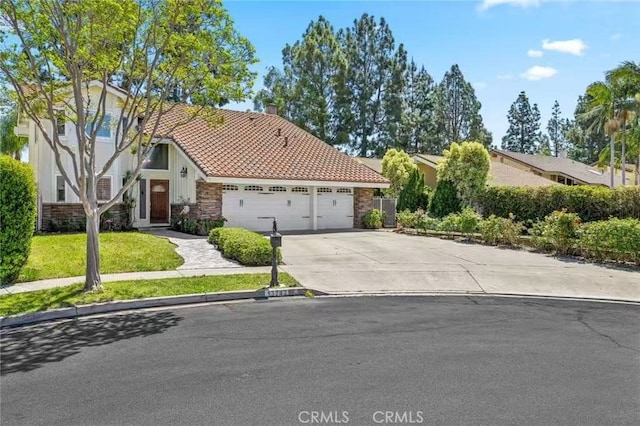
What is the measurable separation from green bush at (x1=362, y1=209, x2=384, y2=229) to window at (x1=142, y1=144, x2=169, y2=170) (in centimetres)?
974

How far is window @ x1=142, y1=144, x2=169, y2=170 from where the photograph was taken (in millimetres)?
20406

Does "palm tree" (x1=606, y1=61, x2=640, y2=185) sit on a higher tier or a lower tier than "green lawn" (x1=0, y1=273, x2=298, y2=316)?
higher

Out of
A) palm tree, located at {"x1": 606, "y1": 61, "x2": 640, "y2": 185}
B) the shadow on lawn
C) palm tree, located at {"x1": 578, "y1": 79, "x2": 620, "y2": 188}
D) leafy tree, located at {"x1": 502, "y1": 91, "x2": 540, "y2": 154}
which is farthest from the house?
leafy tree, located at {"x1": 502, "y1": 91, "x2": 540, "y2": 154}

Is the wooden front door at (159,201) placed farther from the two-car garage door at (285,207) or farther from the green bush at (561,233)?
the green bush at (561,233)

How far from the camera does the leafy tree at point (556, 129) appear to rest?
7569 centimetres

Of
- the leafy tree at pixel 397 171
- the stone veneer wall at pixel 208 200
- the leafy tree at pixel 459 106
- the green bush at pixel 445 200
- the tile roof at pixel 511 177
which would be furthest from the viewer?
the leafy tree at pixel 459 106

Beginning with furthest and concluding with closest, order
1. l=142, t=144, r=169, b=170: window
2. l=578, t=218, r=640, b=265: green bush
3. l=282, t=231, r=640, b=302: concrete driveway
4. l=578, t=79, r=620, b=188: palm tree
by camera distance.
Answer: l=578, t=79, r=620, b=188: palm tree < l=142, t=144, r=169, b=170: window < l=578, t=218, r=640, b=265: green bush < l=282, t=231, r=640, b=302: concrete driveway

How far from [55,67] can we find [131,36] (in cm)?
181

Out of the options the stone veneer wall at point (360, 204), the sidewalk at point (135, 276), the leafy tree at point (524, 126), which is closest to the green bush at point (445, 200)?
the stone veneer wall at point (360, 204)

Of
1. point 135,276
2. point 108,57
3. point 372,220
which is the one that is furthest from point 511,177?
A: point 108,57

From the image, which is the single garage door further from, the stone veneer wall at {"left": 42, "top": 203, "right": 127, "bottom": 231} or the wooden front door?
the stone veneer wall at {"left": 42, "top": 203, "right": 127, "bottom": 231}

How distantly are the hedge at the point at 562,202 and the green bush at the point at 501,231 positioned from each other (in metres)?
1.37

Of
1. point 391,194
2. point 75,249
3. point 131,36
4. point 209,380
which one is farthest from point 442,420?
point 391,194

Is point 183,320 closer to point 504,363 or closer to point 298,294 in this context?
point 298,294
